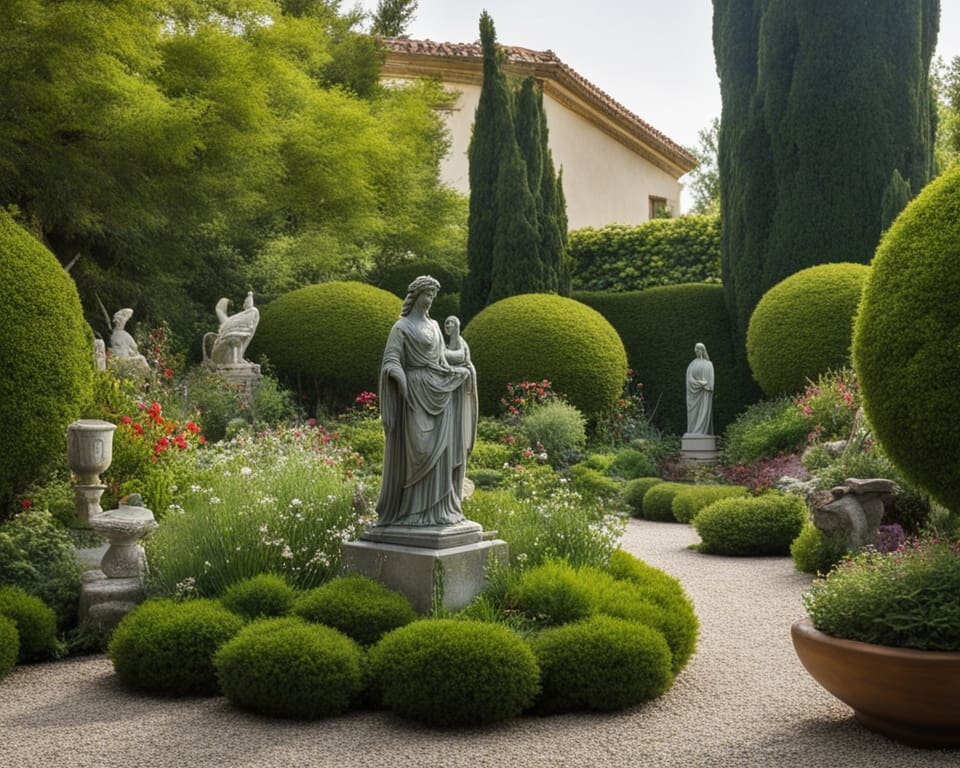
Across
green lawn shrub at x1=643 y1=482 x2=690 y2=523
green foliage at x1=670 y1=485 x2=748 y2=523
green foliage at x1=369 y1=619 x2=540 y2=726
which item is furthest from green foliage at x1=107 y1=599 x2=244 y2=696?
green lawn shrub at x1=643 y1=482 x2=690 y2=523

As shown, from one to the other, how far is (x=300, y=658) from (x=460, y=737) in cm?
95

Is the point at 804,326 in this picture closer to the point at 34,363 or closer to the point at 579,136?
the point at 34,363

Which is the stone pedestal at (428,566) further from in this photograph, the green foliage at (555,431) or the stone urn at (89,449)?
the green foliage at (555,431)

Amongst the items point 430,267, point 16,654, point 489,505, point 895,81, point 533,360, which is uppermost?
point 895,81

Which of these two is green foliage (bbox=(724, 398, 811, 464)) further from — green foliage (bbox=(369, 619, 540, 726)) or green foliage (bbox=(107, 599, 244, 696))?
green foliage (bbox=(107, 599, 244, 696))

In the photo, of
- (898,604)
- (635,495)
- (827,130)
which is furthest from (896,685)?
(827,130)

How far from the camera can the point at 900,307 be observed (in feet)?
20.9

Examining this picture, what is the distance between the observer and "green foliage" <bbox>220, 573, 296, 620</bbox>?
21.0 feet

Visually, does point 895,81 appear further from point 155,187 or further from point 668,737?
point 668,737

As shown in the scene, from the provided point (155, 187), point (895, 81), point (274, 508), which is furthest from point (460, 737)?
point (895, 81)

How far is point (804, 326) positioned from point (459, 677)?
1265 cm

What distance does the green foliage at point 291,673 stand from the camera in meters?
5.38

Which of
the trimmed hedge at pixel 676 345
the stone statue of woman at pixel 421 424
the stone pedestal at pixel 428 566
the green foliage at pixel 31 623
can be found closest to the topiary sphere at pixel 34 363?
the green foliage at pixel 31 623

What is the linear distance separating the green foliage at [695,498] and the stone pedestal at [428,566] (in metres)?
6.51
